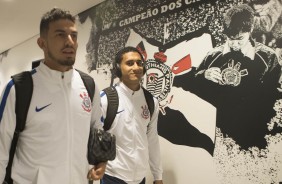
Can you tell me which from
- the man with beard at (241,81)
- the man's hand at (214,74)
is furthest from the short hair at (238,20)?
the man's hand at (214,74)

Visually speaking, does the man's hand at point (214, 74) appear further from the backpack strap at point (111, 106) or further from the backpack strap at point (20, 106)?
the backpack strap at point (20, 106)

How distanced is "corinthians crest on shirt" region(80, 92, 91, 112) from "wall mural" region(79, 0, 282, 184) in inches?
44.0

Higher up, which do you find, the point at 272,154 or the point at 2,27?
the point at 2,27

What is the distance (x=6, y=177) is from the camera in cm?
116

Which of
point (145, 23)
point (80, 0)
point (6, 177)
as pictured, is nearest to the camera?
point (6, 177)

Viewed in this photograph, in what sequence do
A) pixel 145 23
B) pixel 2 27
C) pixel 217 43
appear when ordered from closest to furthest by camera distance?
pixel 217 43 → pixel 145 23 → pixel 2 27

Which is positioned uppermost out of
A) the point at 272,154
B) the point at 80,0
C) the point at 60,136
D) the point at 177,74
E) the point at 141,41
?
the point at 80,0

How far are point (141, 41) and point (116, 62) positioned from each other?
77 centimetres

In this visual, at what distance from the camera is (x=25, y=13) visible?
3939 mm

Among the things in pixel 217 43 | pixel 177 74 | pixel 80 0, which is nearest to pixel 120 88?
pixel 177 74

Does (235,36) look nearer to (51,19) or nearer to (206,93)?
(206,93)

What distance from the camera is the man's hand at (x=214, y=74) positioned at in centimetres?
215

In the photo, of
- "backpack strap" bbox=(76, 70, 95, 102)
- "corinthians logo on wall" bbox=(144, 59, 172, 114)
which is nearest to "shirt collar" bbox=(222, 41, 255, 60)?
"corinthians logo on wall" bbox=(144, 59, 172, 114)

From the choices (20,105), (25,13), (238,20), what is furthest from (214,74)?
(25,13)
